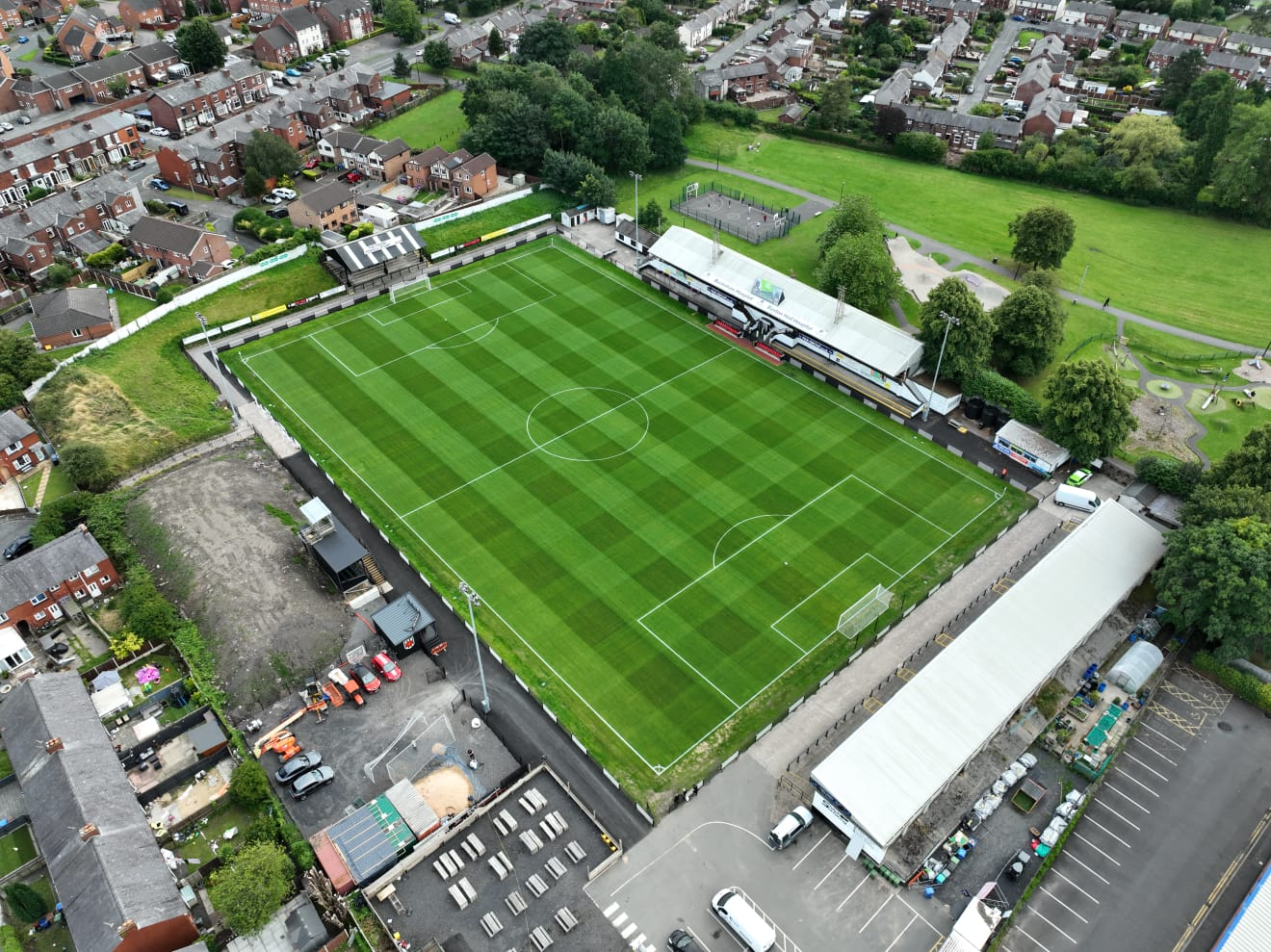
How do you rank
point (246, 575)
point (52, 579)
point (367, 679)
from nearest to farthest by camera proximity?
point (367, 679)
point (52, 579)
point (246, 575)

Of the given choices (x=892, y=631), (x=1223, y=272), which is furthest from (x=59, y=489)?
(x=1223, y=272)

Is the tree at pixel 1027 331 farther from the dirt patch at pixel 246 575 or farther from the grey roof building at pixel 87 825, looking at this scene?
the grey roof building at pixel 87 825

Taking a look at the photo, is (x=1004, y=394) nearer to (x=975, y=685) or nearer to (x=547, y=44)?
(x=975, y=685)

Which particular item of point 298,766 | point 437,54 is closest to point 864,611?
point 298,766

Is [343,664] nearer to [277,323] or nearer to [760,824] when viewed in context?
[760,824]

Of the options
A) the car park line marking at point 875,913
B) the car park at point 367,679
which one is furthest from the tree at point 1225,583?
the car park at point 367,679
